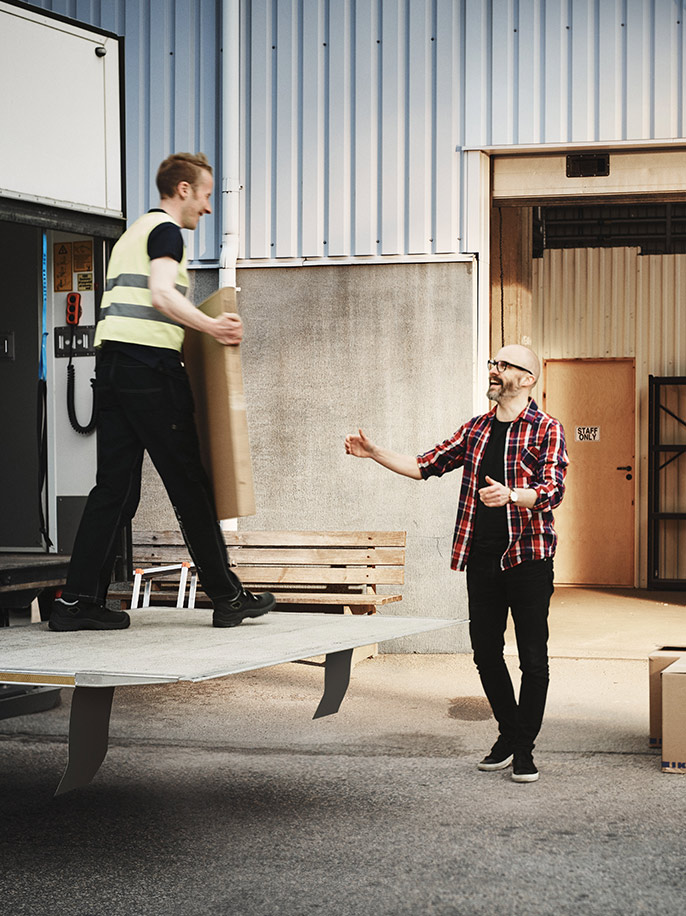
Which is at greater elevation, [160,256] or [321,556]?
[160,256]

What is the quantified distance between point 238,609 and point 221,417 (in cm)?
77

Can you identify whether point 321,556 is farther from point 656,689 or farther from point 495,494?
point 495,494

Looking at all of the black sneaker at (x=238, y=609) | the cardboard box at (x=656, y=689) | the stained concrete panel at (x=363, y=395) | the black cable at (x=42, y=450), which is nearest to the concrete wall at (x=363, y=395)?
the stained concrete panel at (x=363, y=395)

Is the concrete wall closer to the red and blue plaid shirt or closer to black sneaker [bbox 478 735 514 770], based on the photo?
black sneaker [bbox 478 735 514 770]

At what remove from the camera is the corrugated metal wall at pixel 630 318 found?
14914 millimetres

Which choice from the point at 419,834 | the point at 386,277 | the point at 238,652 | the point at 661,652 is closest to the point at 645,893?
the point at 419,834

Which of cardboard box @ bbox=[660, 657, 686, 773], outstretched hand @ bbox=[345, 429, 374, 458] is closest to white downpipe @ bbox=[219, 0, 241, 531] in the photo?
outstretched hand @ bbox=[345, 429, 374, 458]

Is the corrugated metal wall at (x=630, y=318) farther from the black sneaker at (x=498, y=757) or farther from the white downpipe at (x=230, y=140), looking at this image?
the black sneaker at (x=498, y=757)

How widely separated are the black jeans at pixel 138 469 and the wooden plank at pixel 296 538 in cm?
443

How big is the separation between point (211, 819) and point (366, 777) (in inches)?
37.4

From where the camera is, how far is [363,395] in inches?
378

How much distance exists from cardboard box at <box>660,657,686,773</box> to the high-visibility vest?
9.31 feet

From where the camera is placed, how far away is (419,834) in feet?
15.5

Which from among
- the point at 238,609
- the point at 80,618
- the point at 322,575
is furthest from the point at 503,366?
the point at 322,575
